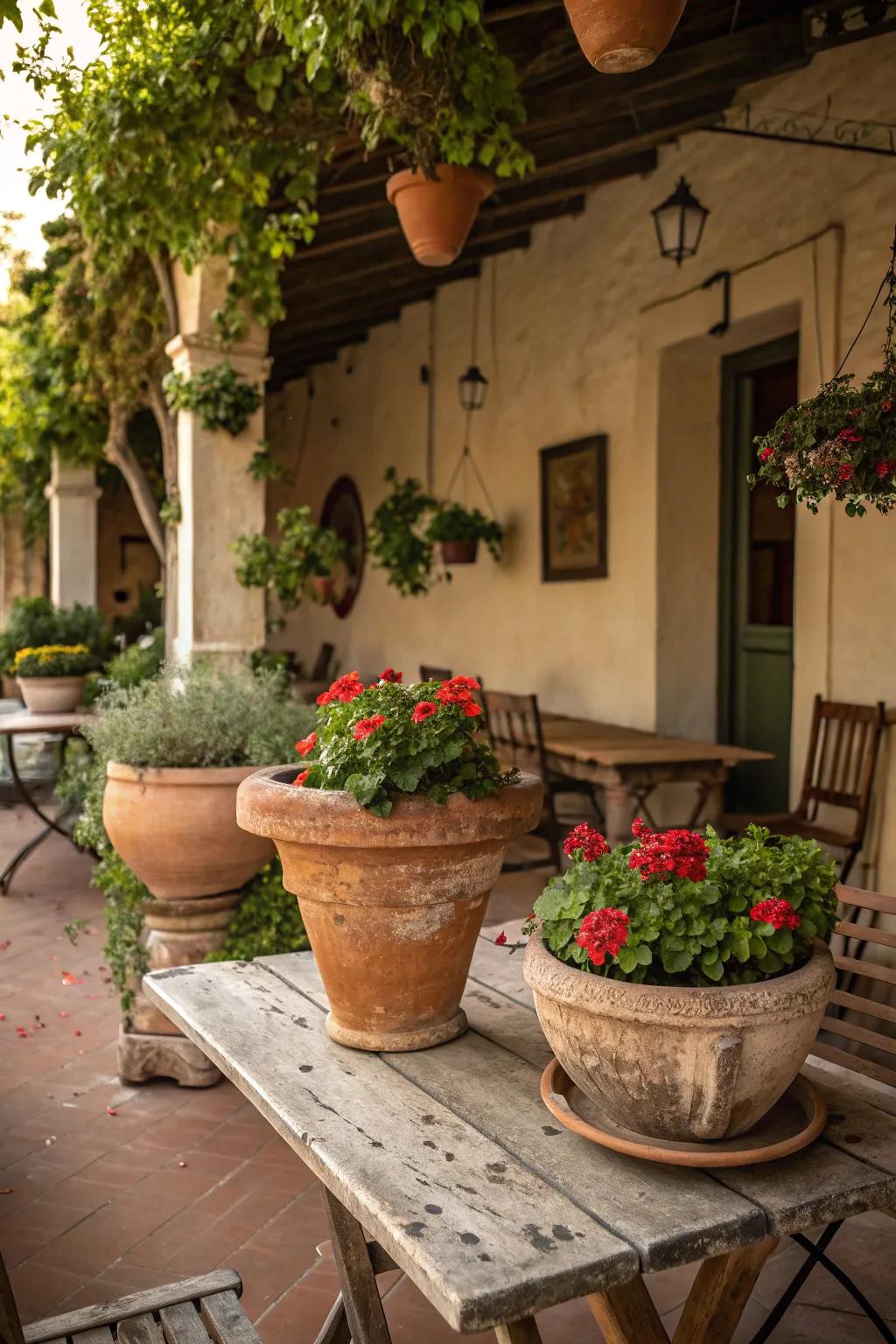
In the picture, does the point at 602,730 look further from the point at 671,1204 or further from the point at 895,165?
the point at 671,1204

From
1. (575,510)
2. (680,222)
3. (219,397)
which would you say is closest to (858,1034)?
(219,397)

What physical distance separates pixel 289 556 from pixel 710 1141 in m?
3.67

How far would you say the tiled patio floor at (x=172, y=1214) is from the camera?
224 cm

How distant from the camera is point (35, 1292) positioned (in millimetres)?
2303

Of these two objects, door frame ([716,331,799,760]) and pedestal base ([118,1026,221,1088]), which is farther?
door frame ([716,331,799,760])

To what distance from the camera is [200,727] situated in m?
3.37

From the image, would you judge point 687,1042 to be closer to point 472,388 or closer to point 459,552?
point 459,552

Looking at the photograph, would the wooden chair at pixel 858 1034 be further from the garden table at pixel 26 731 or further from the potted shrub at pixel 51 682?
the potted shrub at pixel 51 682

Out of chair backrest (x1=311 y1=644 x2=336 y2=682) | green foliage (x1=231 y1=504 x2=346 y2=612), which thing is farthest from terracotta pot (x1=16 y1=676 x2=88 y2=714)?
chair backrest (x1=311 y1=644 x2=336 y2=682)

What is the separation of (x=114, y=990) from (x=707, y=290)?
4.11 m

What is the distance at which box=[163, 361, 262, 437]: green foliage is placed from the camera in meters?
4.45

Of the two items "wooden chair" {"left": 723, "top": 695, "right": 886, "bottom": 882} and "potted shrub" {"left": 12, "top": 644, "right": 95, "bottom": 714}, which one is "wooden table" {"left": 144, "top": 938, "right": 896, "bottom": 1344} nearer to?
"wooden chair" {"left": 723, "top": 695, "right": 886, "bottom": 882}

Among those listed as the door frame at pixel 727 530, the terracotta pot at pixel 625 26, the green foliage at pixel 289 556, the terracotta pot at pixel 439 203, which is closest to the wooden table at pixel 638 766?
the door frame at pixel 727 530

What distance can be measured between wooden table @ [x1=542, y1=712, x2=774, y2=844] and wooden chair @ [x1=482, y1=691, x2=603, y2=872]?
0.09 metres
